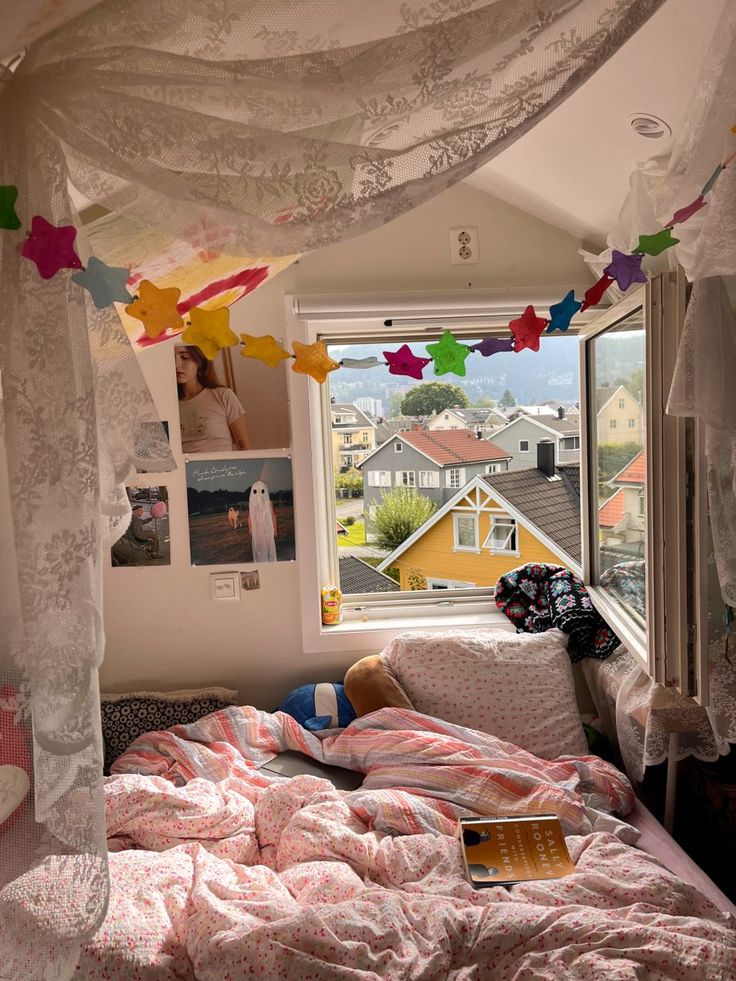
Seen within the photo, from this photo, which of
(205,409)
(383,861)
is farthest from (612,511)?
(205,409)

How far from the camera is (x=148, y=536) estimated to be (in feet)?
8.57

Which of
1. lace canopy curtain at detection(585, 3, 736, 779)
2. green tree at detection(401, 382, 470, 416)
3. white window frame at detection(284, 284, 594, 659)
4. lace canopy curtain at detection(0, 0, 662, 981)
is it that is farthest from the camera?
green tree at detection(401, 382, 470, 416)

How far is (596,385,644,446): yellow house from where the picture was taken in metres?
2.00

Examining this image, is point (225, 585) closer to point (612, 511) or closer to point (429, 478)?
point (429, 478)

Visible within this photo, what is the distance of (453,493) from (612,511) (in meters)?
0.74

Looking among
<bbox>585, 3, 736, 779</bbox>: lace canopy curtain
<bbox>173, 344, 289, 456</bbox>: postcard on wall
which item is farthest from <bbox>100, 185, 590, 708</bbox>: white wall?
<bbox>585, 3, 736, 779</bbox>: lace canopy curtain

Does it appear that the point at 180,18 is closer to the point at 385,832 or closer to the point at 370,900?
the point at 370,900

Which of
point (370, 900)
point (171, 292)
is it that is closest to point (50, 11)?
point (171, 292)

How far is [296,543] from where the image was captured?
8.58 ft

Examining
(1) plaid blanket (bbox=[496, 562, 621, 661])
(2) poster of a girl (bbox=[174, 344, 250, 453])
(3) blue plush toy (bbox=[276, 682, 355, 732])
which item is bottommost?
(3) blue plush toy (bbox=[276, 682, 355, 732])

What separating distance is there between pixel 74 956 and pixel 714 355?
4.17 ft

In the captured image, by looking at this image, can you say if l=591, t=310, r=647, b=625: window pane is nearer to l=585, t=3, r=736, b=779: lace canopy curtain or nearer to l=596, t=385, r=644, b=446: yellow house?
l=596, t=385, r=644, b=446: yellow house

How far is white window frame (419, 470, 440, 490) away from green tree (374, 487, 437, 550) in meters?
0.05

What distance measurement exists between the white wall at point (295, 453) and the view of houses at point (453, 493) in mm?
370
